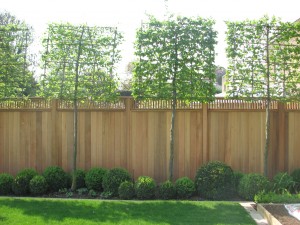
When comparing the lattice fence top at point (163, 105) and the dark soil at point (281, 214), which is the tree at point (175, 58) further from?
the dark soil at point (281, 214)

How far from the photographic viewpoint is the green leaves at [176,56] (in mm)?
7789

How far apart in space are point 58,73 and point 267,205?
4.79 meters

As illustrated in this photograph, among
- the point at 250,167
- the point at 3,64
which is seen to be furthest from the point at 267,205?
the point at 3,64

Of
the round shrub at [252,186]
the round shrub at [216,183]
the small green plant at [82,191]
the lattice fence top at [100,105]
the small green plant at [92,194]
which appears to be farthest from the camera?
the lattice fence top at [100,105]

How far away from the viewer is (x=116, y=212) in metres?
6.49

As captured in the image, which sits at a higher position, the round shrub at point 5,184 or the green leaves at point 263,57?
the green leaves at point 263,57

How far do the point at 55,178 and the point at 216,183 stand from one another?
3.29 m

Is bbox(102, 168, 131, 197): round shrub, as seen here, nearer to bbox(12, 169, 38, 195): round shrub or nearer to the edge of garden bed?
bbox(12, 169, 38, 195): round shrub

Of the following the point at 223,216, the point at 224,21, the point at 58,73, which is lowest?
the point at 223,216

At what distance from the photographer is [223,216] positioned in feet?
20.5

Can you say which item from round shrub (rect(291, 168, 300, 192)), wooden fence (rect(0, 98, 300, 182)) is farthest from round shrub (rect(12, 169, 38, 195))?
round shrub (rect(291, 168, 300, 192))

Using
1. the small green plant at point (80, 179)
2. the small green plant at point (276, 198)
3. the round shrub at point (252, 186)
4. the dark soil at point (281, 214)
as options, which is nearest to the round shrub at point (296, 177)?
the round shrub at point (252, 186)

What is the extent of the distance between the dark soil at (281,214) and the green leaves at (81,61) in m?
3.79

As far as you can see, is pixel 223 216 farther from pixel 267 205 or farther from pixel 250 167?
pixel 250 167
